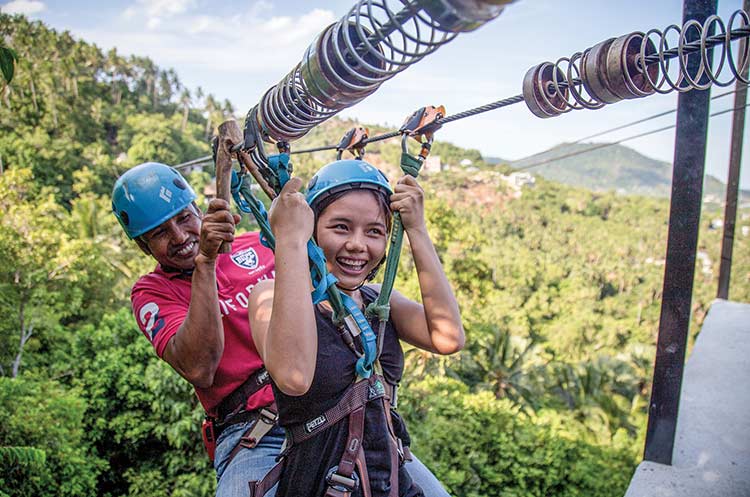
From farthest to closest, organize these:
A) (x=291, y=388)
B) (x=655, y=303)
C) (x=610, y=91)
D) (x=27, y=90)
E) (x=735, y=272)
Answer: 1. (x=735, y=272)
2. (x=655, y=303)
3. (x=27, y=90)
4. (x=610, y=91)
5. (x=291, y=388)

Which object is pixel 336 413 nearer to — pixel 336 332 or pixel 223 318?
pixel 336 332

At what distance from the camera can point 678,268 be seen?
3258 millimetres

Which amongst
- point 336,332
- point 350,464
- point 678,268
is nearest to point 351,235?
point 336,332

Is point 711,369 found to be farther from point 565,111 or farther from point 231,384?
point 231,384

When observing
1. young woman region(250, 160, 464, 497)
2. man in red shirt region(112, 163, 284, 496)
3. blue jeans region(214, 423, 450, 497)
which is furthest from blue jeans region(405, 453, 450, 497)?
man in red shirt region(112, 163, 284, 496)

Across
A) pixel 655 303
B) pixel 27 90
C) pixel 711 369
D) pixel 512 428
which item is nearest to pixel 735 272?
pixel 655 303

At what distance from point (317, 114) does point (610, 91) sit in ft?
3.02

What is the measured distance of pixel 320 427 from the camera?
155 centimetres

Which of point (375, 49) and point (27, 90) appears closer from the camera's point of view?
point (375, 49)

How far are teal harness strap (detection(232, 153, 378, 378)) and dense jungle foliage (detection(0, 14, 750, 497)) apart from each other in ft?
5.16

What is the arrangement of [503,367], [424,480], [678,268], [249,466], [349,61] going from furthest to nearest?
1. [503,367]
2. [678,268]
3. [249,466]
4. [424,480]
5. [349,61]

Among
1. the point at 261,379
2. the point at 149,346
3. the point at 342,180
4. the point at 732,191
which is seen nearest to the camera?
the point at 342,180

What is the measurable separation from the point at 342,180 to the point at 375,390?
72cm

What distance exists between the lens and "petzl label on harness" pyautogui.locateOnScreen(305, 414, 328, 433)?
1548mm
